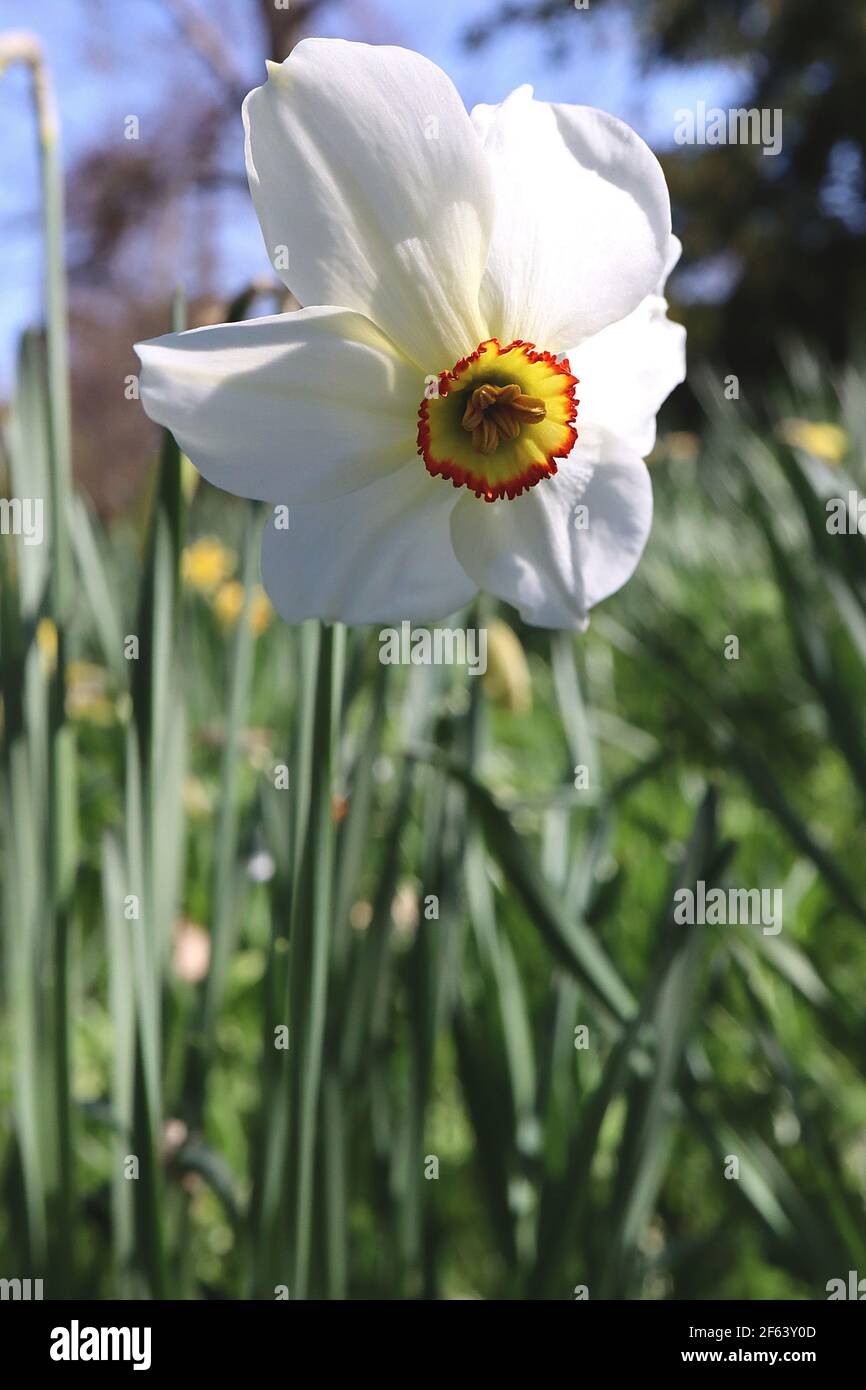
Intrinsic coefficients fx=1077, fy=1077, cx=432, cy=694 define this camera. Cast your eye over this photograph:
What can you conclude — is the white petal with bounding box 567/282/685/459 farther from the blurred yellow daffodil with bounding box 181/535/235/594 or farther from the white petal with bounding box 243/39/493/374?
the blurred yellow daffodil with bounding box 181/535/235/594

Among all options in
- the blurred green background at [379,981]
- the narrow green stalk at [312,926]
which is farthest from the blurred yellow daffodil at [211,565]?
the narrow green stalk at [312,926]

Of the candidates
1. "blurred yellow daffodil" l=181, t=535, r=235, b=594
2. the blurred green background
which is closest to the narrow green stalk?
the blurred green background

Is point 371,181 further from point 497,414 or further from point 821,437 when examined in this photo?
point 821,437

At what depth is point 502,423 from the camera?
1.15ft

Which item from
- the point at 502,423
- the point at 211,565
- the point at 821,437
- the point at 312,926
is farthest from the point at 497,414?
the point at 211,565

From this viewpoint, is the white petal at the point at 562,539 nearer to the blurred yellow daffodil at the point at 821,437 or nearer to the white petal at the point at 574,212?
the white petal at the point at 574,212

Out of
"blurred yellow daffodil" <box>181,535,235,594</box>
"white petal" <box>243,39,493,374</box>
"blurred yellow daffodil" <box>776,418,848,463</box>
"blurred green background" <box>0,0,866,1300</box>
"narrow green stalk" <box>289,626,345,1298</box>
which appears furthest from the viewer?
"blurred yellow daffodil" <box>181,535,235,594</box>

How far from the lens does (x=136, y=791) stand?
1.69 feet

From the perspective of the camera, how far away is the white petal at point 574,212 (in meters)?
0.33

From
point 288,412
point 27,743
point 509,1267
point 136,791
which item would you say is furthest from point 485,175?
point 509,1267

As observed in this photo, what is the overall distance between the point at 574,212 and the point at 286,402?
0.35 ft

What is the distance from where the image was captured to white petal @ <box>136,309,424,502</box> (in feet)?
1.06

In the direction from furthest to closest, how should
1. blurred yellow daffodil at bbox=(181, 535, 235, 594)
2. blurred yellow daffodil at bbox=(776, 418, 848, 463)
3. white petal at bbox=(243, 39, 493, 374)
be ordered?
blurred yellow daffodil at bbox=(181, 535, 235, 594), blurred yellow daffodil at bbox=(776, 418, 848, 463), white petal at bbox=(243, 39, 493, 374)
